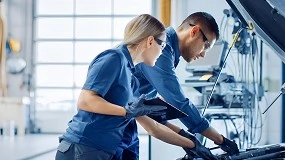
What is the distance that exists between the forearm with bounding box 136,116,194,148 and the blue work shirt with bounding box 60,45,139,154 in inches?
3.6

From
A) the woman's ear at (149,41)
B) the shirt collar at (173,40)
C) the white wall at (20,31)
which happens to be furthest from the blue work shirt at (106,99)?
the white wall at (20,31)

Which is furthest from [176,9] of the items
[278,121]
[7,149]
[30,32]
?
[30,32]

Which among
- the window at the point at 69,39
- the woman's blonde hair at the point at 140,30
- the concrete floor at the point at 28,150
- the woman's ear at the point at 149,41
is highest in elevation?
the woman's blonde hair at the point at 140,30

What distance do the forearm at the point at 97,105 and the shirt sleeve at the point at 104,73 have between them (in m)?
0.03

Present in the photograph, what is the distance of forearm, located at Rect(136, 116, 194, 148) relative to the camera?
1800 millimetres

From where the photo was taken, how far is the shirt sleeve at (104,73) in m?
1.67

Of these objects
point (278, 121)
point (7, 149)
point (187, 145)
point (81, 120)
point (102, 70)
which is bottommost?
point (7, 149)

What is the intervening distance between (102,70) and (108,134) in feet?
0.86

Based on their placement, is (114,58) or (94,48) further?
(94,48)

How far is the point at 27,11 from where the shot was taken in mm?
8656

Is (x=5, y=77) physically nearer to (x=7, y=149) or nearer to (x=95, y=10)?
(x=95, y=10)

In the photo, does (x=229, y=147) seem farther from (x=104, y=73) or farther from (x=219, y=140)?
(x=104, y=73)

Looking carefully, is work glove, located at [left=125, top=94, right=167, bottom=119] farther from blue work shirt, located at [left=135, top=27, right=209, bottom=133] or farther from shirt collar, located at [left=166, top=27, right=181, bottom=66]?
shirt collar, located at [left=166, top=27, right=181, bottom=66]

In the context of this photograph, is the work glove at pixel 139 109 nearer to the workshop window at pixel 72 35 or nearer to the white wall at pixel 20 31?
the workshop window at pixel 72 35
